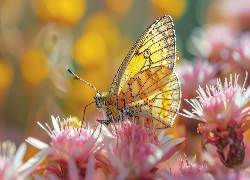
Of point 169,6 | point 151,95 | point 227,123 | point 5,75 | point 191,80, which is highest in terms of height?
point 169,6

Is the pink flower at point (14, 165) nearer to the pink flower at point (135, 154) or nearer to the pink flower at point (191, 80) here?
the pink flower at point (135, 154)

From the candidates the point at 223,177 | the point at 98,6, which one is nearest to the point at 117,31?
the point at 98,6

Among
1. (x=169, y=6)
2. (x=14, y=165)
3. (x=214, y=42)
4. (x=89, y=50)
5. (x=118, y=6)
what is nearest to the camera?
(x=14, y=165)

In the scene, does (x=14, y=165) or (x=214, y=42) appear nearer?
(x=14, y=165)

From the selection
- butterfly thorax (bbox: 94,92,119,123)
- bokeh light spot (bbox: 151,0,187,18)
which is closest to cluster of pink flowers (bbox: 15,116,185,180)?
butterfly thorax (bbox: 94,92,119,123)

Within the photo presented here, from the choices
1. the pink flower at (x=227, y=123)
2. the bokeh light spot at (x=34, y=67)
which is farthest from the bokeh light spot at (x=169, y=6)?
the pink flower at (x=227, y=123)

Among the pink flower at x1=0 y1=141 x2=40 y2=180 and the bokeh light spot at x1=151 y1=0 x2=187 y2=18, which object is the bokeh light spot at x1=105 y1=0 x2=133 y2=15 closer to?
the bokeh light spot at x1=151 y1=0 x2=187 y2=18

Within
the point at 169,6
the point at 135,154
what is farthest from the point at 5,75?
the point at 169,6

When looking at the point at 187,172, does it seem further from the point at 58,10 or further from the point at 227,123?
the point at 58,10
